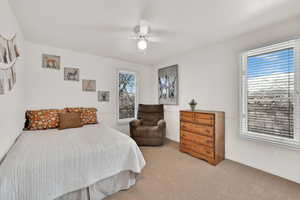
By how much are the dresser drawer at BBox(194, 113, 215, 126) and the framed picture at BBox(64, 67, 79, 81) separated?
115 inches

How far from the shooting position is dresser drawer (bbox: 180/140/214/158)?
2484 mm

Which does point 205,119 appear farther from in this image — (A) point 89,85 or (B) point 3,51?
(B) point 3,51

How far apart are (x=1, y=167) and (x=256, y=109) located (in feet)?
10.8

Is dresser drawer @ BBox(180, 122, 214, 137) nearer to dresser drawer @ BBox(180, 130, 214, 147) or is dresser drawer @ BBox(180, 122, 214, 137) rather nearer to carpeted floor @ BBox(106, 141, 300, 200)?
dresser drawer @ BBox(180, 130, 214, 147)

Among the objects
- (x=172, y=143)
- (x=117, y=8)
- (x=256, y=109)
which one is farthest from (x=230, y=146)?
(x=117, y=8)

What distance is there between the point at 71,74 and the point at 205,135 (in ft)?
10.7

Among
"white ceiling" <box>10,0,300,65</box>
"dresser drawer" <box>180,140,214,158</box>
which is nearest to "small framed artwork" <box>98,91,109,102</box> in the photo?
"white ceiling" <box>10,0,300,65</box>

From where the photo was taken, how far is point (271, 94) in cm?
212

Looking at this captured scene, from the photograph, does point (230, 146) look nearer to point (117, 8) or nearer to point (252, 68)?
point (252, 68)

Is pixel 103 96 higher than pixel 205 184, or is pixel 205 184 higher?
pixel 103 96

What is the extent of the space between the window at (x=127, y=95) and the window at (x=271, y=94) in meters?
2.87

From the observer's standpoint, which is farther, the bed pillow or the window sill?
the bed pillow

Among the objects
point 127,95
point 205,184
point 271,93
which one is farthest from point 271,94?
point 127,95

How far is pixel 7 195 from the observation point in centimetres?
110
